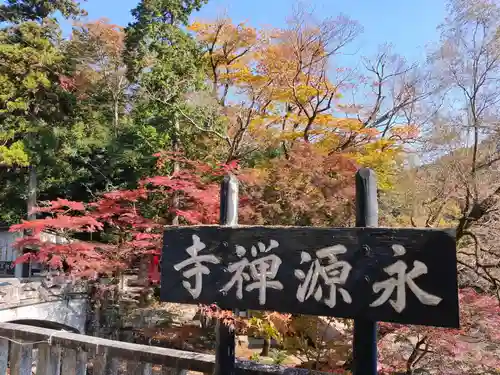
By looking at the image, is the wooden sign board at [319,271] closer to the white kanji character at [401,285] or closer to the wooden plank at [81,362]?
the white kanji character at [401,285]

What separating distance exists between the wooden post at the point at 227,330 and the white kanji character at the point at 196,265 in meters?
0.19

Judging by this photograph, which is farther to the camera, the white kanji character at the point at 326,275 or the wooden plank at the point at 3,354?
the wooden plank at the point at 3,354

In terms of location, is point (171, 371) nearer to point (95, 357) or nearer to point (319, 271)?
point (95, 357)

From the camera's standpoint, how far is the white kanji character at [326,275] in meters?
1.92

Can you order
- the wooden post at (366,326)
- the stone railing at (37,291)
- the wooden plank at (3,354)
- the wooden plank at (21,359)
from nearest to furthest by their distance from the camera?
the wooden post at (366,326) → the wooden plank at (21,359) → the wooden plank at (3,354) → the stone railing at (37,291)

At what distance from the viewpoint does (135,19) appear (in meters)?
14.2

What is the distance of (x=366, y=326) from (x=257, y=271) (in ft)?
1.97

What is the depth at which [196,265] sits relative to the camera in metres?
2.27

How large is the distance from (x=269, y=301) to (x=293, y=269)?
22 centimetres

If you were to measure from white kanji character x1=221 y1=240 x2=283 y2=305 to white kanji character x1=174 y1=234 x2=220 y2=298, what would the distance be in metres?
0.14

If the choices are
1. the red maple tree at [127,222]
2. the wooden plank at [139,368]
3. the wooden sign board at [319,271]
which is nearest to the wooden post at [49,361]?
the wooden plank at [139,368]

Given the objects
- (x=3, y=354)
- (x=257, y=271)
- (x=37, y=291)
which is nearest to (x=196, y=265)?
(x=257, y=271)

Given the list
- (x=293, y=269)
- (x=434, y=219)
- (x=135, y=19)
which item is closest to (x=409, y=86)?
(x=434, y=219)

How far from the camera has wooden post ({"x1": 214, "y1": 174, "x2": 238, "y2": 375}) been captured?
216cm
